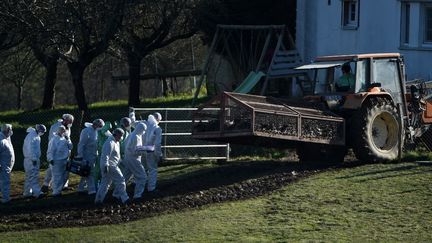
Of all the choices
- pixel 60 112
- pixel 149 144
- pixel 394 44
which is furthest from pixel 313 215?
pixel 60 112

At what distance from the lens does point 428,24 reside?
29.5m

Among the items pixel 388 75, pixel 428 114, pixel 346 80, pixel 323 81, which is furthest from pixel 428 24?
pixel 346 80

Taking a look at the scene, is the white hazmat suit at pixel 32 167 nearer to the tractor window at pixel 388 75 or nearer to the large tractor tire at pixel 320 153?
the large tractor tire at pixel 320 153

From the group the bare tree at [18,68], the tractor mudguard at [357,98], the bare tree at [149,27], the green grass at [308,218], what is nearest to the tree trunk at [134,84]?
the bare tree at [149,27]

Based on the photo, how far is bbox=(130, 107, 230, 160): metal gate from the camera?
25.1 m

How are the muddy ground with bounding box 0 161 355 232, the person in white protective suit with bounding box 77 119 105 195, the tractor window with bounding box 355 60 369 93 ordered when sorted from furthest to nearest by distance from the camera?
1. the person in white protective suit with bounding box 77 119 105 195
2. the tractor window with bounding box 355 60 369 93
3. the muddy ground with bounding box 0 161 355 232

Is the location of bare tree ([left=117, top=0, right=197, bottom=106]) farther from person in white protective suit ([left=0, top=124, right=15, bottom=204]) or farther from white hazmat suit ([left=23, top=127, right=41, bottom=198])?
person in white protective suit ([left=0, top=124, right=15, bottom=204])

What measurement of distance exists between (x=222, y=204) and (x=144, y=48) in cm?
1713

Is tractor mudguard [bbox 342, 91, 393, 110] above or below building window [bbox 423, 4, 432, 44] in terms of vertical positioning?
below

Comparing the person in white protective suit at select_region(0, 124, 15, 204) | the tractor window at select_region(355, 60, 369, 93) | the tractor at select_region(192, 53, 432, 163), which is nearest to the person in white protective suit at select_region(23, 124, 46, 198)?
the person in white protective suit at select_region(0, 124, 15, 204)

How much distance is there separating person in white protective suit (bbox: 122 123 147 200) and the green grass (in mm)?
2311

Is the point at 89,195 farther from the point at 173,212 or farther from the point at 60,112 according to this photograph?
the point at 60,112

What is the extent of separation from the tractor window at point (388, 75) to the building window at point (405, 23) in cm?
785

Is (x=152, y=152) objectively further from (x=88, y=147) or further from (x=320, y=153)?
(x=320, y=153)
